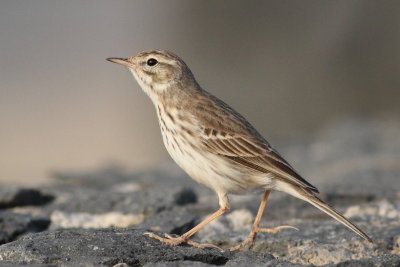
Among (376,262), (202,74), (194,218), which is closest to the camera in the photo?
(376,262)

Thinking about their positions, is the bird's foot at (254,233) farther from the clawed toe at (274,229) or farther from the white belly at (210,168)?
the white belly at (210,168)

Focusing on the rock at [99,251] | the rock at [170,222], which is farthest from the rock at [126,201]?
the rock at [99,251]

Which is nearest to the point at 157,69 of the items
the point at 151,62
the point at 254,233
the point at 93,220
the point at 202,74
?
the point at 151,62

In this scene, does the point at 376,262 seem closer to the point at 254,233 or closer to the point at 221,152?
the point at 254,233

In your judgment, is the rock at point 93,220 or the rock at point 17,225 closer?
the rock at point 17,225

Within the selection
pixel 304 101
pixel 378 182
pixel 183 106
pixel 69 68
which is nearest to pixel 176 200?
pixel 183 106

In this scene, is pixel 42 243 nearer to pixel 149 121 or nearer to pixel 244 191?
pixel 244 191

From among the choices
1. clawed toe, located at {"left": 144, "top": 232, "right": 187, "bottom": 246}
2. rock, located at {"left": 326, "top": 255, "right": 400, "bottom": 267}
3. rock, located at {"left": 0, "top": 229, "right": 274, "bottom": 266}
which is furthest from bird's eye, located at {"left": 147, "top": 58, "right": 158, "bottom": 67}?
rock, located at {"left": 326, "top": 255, "right": 400, "bottom": 267}
